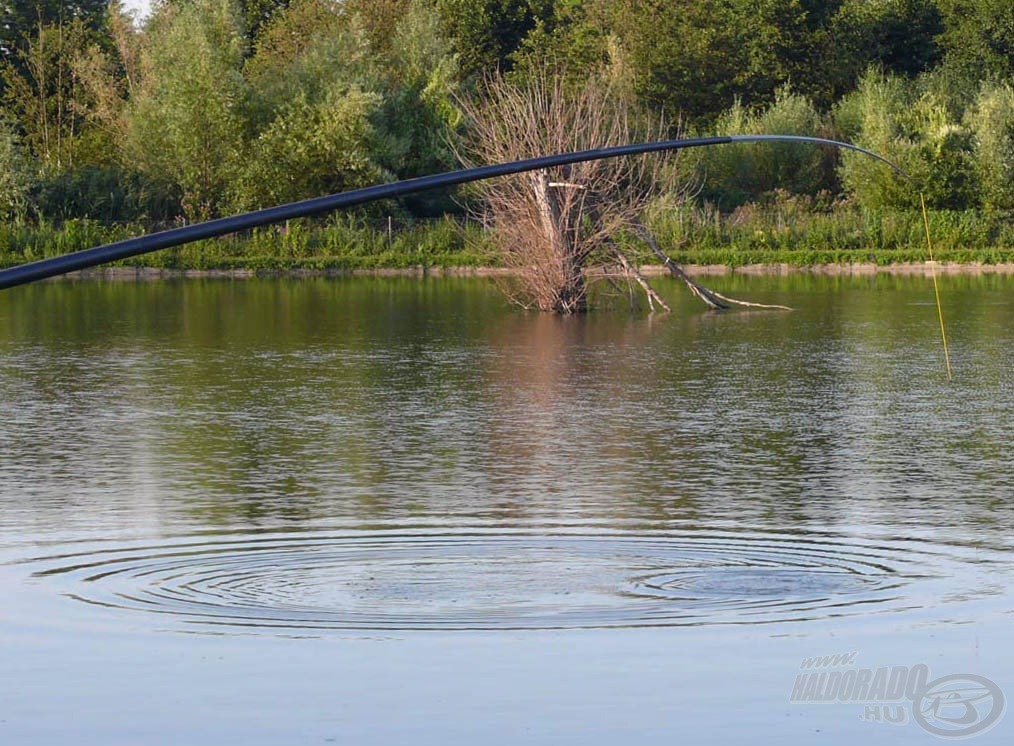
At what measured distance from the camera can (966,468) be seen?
46.4 feet

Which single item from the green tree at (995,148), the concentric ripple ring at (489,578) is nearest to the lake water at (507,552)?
the concentric ripple ring at (489,578)

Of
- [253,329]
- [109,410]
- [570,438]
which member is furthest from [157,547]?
[253,329]

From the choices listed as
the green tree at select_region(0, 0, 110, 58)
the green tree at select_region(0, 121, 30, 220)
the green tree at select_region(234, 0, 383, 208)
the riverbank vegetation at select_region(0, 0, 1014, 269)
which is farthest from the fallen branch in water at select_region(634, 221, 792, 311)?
the green tree at select_region(0, 0, 110, 58)

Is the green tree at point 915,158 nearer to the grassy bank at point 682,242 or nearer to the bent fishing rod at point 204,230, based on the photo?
the grassy bank at point 682,242

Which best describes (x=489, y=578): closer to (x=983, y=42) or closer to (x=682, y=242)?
(x=682, y=242)

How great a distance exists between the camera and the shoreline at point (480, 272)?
1999 inches

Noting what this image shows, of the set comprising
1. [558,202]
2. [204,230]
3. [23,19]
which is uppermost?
[23,19]

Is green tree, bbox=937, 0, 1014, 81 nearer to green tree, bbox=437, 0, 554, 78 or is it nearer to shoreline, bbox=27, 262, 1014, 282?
green tree, bbox=437, 0, 554, 78

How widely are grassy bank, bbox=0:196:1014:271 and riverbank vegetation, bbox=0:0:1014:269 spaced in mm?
92

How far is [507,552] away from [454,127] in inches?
2147

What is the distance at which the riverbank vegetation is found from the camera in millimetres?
56312

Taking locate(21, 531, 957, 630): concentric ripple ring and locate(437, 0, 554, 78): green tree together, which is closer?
locate(21, 531, 957, 630): concentric ripple ring

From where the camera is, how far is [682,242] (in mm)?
55375

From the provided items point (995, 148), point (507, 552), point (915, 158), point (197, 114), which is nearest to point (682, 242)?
point (915, 158)
